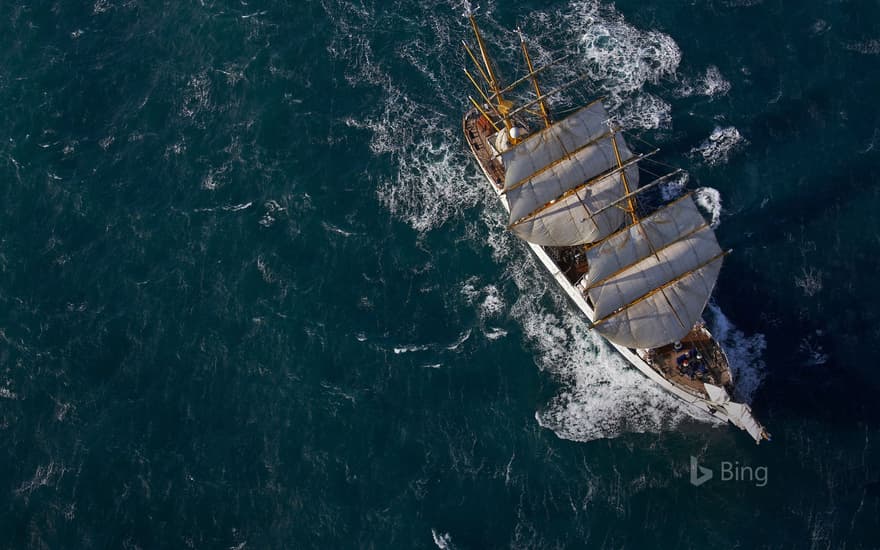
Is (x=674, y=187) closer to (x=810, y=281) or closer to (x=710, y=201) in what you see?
(x=710, y=201)

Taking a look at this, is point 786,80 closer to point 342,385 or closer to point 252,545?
point 342,385

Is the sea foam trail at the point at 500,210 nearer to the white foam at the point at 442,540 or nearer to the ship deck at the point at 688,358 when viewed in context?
the white foam at the point at 442,540

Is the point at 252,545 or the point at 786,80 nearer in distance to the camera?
the point at 252,545

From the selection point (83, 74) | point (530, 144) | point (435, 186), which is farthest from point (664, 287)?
point (83, 74)

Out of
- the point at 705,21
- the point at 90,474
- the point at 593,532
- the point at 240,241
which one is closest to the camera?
the point at 593,532

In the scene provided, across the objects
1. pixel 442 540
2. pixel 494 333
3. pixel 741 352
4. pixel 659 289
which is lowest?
pixel 442 540

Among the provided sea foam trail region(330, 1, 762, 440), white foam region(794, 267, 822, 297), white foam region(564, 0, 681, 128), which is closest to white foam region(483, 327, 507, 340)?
sea foam trail region(330, 1, 762, 440)

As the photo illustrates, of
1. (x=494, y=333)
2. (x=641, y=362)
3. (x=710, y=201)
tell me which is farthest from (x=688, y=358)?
(x=710, y=201)
